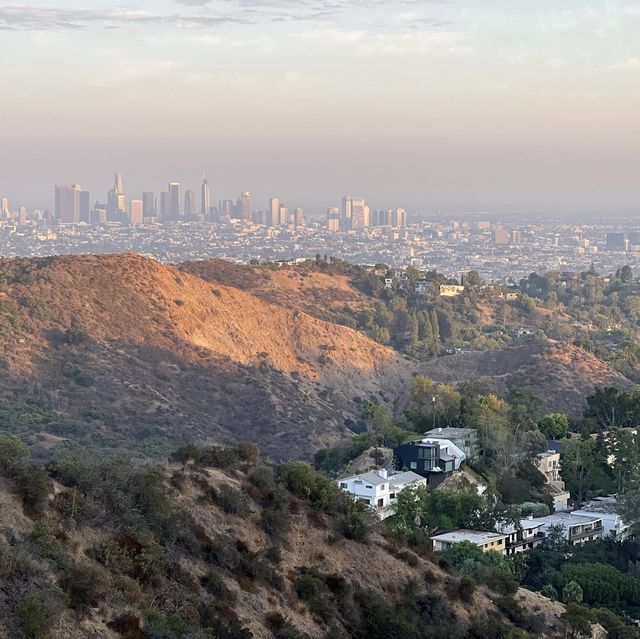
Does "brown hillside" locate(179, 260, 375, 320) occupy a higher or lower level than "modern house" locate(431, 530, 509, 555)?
lower

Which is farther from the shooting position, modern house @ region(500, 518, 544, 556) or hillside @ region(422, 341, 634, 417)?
hillside @ region(422, 341, 634, 417)

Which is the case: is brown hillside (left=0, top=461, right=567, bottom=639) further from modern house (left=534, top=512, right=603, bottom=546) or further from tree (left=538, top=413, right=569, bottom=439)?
tree (left=538, top=413, right=569, bottom=439)

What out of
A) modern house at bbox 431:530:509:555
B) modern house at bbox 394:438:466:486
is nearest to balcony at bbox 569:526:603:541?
modern house at bbox 431:530:509:555

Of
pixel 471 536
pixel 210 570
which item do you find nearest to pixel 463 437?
pixel 471 536

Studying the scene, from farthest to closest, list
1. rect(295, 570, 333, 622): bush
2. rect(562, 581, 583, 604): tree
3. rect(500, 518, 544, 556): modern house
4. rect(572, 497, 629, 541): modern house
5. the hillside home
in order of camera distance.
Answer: the hillside home → rect(572, 497, 629, 541): modern house → rect(500, 518, 544, 556): modern house → rect(562, 581, 583, 604): tree → rect(295, 570, 333, 622): bush

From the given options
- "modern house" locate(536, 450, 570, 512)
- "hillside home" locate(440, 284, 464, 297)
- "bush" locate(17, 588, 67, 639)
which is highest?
"bush" locate(17, 588, 67, 639)

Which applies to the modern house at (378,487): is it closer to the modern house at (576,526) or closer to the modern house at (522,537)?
the modern house at (522,537)

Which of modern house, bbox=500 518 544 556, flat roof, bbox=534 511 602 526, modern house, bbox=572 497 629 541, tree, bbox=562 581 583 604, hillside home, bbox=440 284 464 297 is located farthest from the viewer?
hillside home, bbox=440 284 464 297
